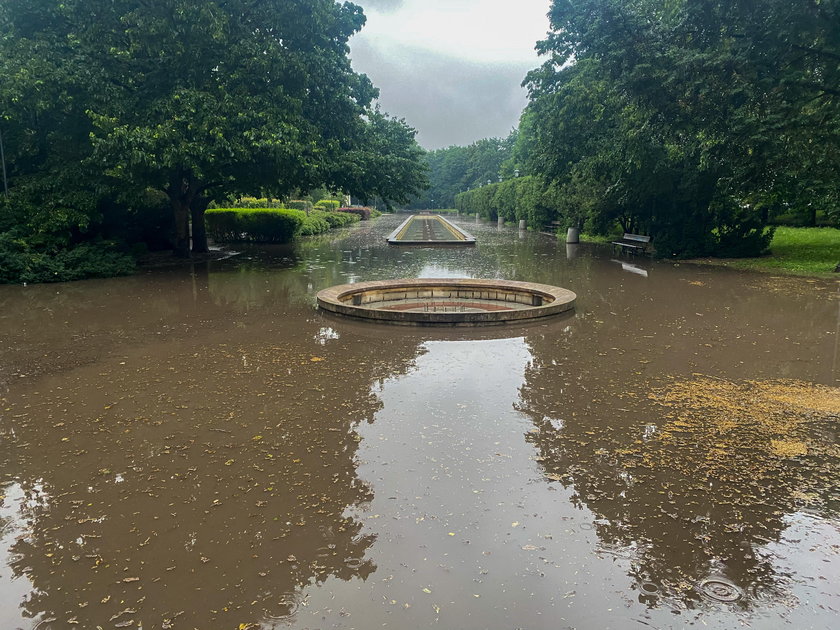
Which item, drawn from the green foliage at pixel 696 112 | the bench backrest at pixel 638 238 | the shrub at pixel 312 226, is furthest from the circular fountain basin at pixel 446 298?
the shrub at pixel 312 226

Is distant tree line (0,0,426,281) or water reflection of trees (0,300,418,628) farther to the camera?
distant tree line (0,0,426,281)

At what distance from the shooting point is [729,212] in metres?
16.4

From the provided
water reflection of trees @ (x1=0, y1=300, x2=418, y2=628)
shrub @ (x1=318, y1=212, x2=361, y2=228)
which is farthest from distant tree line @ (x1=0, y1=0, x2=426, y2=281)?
shrub @ (x1=318, y1=212, x2=361, y2=228)

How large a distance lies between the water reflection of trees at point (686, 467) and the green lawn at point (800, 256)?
36.6 feet

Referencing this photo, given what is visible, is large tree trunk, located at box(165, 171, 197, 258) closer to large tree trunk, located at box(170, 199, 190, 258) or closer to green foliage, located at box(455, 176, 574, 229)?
large tree trunk, located at box(170, 199, 190, 258)

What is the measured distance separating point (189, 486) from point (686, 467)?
3355 mm

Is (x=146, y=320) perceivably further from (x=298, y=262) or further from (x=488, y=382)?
(x=298, y=262)

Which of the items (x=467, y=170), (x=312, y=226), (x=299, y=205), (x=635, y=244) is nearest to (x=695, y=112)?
(x=635, y=244)

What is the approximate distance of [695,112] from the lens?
12.9 meters

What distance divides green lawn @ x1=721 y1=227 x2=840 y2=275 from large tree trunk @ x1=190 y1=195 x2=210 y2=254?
15905mm

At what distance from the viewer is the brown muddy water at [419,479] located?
2.58m

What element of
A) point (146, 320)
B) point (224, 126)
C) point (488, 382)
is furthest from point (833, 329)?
point (224, 126)

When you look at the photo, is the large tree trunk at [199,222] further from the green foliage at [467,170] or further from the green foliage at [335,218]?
the green foliage at [467,170]

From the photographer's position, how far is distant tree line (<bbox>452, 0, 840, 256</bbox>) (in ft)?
37.1
